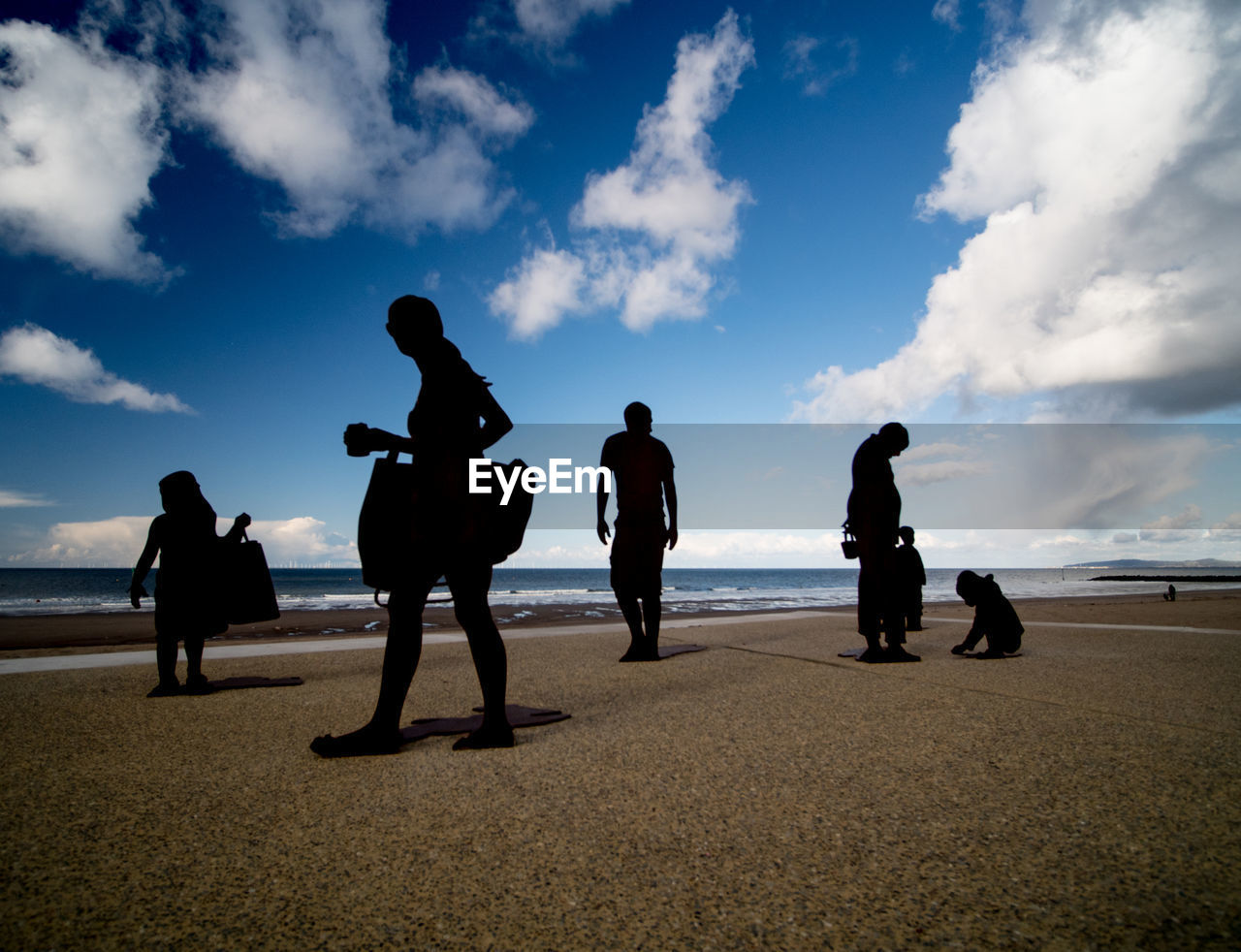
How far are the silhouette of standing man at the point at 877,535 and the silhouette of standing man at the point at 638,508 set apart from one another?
163 centimetres

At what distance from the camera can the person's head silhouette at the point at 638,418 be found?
218 inches

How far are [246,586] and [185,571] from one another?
40cm

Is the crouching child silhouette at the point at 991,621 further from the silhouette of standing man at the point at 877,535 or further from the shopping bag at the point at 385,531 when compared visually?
the shopping bag at the point at 385,531

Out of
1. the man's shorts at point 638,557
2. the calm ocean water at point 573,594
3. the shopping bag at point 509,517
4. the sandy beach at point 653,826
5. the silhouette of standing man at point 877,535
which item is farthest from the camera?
the calm ocean water at point 573,594

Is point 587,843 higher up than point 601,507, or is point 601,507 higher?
point 601,507

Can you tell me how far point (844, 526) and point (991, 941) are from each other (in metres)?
4.26

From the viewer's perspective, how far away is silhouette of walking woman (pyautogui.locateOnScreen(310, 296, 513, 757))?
7.97 ft

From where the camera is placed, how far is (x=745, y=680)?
12.6 feet

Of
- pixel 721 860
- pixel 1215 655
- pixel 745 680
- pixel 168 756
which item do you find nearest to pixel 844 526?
Result: pixel 745 680

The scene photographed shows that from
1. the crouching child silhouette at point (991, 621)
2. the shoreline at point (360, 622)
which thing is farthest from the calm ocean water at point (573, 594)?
the crouching child silhouette at point (991, 621)

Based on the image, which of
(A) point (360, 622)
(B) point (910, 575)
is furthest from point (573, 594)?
(B) point (910, 575)

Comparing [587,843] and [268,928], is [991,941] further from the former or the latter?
[268,928]

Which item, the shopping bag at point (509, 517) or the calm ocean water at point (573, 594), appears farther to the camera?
the calm ocean water at point (573, 594)

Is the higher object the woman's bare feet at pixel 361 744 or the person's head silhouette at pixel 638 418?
the person's head silhouette at pixel 638 418
